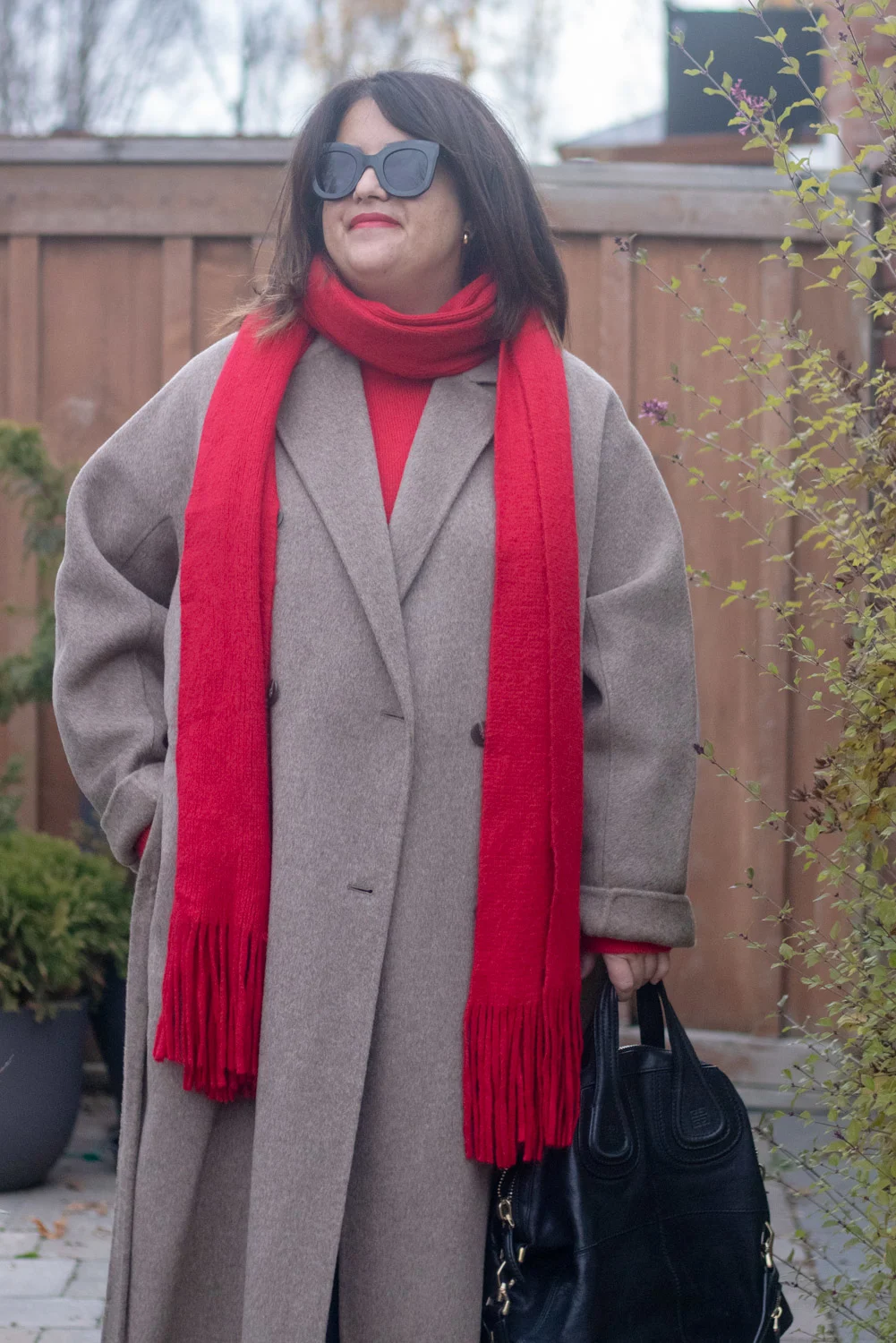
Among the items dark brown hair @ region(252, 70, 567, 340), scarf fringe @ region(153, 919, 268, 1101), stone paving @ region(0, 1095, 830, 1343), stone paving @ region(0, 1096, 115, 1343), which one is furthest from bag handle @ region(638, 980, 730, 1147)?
stone paving @ region(0, 1096, 115, 1343)

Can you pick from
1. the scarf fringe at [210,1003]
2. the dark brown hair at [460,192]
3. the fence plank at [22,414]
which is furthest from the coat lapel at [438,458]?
the fence plank at [22,414]

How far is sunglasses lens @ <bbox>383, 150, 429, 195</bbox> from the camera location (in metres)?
2.06

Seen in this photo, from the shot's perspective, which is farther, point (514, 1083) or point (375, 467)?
point (375, 467)

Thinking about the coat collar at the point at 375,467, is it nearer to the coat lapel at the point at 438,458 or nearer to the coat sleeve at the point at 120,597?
the coat lapel at the point at 438,458

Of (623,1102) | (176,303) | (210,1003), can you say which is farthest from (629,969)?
(176,303)

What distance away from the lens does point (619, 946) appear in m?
2.04

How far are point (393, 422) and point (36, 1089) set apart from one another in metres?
2.00

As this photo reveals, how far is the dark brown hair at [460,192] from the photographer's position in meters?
2.13

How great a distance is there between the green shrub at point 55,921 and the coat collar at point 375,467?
1674 millimetres

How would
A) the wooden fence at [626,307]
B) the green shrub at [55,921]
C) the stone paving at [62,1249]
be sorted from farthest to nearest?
the wooden fence at [626,307] → the green shrub at [55,921] → the stone paving at [62,1249]

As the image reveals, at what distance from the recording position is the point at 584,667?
2.10 m

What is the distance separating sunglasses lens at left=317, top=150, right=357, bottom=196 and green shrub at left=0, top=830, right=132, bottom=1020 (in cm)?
191

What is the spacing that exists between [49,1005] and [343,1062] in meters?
1.64

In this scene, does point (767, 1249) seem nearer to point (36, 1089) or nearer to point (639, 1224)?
point (639, 1224)
